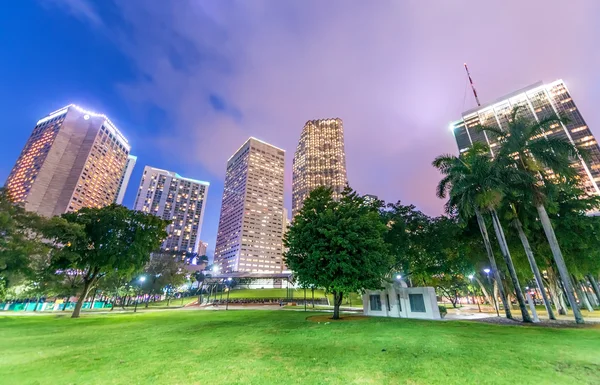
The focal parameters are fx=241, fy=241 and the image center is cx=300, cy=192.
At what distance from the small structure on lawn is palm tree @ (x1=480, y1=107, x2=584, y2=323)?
9.18 metres

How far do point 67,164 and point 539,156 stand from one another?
683 feet

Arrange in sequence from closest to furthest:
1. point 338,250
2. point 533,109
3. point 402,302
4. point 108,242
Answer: point 338,250, point 402,302, point 108,242, point 533,109

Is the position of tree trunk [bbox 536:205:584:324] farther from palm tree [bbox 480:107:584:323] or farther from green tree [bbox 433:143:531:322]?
green tree [bbox 433:143:531:322]

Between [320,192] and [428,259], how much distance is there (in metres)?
16.2

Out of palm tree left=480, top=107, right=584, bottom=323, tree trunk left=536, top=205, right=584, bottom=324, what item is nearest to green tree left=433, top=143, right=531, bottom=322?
palm tree left=480, top=107, right=584, bottom=323

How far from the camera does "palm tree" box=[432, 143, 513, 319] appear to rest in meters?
19.3

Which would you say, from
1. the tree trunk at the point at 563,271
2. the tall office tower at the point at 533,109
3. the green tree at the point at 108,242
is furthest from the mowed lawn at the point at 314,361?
the tall office tower at the point at 533,109

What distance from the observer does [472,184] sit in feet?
65.8

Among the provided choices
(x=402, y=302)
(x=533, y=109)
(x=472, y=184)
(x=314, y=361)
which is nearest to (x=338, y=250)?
(x=402, y=302)

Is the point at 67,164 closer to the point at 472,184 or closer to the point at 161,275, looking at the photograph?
the point at 161,275

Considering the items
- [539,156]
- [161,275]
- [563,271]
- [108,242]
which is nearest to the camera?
[563,271]

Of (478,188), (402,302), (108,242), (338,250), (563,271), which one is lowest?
(402,302)

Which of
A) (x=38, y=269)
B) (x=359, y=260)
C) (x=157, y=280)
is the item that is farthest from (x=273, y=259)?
(x=359, y=260)

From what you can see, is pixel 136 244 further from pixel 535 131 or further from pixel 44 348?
pixel 535 131
